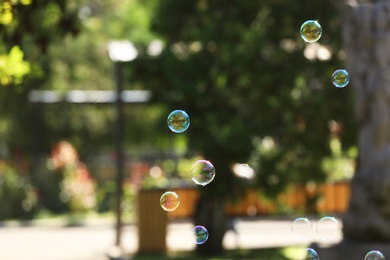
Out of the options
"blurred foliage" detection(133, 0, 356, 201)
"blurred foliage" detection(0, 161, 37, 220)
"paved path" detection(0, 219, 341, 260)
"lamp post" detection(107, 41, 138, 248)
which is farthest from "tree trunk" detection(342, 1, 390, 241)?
"blurred foliage" detection(0, 161, 37, 220)

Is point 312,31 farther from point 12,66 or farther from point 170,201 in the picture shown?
point 12,66

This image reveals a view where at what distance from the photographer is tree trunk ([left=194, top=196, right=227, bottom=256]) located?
18.2 meters

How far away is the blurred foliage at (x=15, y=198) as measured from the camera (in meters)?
30.5

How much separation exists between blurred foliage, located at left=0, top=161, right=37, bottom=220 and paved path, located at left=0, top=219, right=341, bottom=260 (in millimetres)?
2389

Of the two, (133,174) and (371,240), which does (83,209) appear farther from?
(371,240)

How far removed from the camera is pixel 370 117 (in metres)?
13.3

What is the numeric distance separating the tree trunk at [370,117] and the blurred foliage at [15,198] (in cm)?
1855

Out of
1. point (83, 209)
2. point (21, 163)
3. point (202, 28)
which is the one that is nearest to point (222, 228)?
point (202, 28)

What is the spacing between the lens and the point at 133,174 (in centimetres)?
3186

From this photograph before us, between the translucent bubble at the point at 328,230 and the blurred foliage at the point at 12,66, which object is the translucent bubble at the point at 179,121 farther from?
the translucent bubble at the point at 328,230

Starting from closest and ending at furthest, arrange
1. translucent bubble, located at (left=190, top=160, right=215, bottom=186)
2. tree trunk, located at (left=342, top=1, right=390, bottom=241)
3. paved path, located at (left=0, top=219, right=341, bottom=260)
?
translucent bubble, located at (left=190, top=160, right=215, bottom=186) → tree trunk, located at (left=342, top=1, right=390, bottom=241) → paved path, located at (left=0, top=219, right=341, bottom=260)

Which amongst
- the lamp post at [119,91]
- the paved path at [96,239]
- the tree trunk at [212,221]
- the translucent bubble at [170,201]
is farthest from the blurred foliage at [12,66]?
the paved path at [96,239]

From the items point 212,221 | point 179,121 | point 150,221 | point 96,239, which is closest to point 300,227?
point 212,221

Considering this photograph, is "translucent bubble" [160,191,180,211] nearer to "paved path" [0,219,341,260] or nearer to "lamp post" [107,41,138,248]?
"lamp post" [107,41,138,248]
